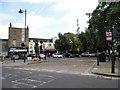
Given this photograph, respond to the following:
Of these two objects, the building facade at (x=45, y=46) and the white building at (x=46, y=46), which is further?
the white building at (x=46, y=46)

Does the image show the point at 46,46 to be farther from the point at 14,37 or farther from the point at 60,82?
the point at 60,82

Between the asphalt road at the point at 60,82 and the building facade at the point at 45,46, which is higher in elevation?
the building facade at the point at 45,46

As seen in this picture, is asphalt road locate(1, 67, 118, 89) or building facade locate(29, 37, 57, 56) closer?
asphalt road locate(1, 67, 118, 89)

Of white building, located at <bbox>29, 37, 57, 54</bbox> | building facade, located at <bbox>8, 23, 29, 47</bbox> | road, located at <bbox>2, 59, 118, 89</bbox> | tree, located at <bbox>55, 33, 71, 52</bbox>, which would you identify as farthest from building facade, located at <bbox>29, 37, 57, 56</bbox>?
road, located at <bbox>2, 59, 118, 89</bbox>

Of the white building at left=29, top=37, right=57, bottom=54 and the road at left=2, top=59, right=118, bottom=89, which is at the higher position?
the white building at left=29, top=37, right=57, bottom=54

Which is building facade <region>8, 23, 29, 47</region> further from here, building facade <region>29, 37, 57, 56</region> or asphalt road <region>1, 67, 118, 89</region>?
asphalt road <region>1, 67, 118, 89</region>

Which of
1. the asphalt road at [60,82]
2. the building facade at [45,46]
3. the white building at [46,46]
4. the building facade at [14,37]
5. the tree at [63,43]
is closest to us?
the asphalt road at [60,82]

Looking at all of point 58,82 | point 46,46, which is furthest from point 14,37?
point 58,82

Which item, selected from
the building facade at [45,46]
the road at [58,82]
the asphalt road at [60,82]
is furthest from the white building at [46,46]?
the asphalt road at [60,82]

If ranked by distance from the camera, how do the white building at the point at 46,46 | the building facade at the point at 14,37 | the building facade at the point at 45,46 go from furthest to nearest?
the white building at the point at 46,46
the building facade at the point at 45,46
the building facade at the point at 14,37

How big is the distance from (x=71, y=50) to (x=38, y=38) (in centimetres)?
2668

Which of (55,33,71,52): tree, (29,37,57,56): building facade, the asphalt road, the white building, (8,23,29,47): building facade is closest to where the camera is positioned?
the asphalt road

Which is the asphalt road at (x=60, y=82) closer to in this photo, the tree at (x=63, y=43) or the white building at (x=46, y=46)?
the tree at (x=63, y=43)

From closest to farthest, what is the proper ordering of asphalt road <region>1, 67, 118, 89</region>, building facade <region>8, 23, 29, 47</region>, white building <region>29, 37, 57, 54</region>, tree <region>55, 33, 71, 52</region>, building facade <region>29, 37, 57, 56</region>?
1. asphalt road <region>1, 67, 118, 89</region>
2. building facade <region>8, 23, 29, 47</region>
3. tree <region>55, 33, 71, 52</region>
4. building facade <region>29, 37, 57, 56</region>
5. white building <region>29, 37, 57, 54</region>
